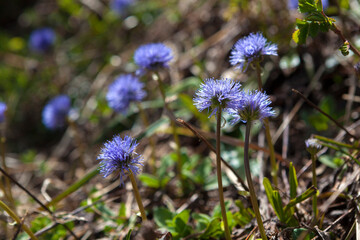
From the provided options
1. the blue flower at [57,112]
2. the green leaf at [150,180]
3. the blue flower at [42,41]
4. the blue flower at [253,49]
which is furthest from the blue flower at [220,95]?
the blue flower at [42,41]

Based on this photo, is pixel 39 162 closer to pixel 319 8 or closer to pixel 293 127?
pixel 293 127

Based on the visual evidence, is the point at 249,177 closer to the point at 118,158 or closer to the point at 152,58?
the point at 118,158

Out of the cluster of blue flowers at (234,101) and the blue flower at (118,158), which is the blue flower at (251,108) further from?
the blue flower at (118,158)

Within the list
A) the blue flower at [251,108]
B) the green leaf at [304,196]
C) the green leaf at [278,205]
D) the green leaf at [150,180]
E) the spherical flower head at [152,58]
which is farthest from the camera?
the green leaf at [150,180]

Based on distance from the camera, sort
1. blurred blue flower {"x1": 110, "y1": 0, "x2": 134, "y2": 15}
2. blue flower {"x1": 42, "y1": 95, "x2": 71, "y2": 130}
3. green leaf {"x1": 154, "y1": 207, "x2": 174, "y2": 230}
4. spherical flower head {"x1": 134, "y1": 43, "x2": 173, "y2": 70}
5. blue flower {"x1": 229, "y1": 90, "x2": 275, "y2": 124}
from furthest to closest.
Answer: blurred blue flower {"x1": 110, "y1": 0, "x2": 134, "y2": 15} < blue flower {"x1": 42, "y1": 95, "x2": 71, "y2": 130} < spherical flower head {"x1": 134, "y1": 43, "x2": 173, "y2": 70} < green leaf {"x1": 154, "y1": 207, "x2": 174, "y2": 230} < blue flower {"x1": 229, "y1": 90, "x2": 275, "y2": 124}

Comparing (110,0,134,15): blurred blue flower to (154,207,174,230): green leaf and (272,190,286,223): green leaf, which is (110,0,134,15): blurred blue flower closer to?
(154,207,174,230): green leaf

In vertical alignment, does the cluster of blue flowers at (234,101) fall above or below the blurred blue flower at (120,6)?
below

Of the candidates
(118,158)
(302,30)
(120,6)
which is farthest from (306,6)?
(120,6)

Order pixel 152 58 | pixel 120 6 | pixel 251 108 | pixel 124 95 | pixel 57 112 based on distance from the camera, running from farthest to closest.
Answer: pixel 120 6, pixel 57 112, pixel 124 95, pixel 152 58, pixel 251 108

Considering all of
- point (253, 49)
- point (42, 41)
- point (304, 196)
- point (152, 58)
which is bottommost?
point (304, 196)

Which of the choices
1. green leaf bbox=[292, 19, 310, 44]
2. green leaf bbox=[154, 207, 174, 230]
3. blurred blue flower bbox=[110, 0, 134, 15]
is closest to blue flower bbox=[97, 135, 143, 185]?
green leaf bbox=[154, 207, 174, 230]

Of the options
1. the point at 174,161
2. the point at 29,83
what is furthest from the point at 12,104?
the point at 174,161
